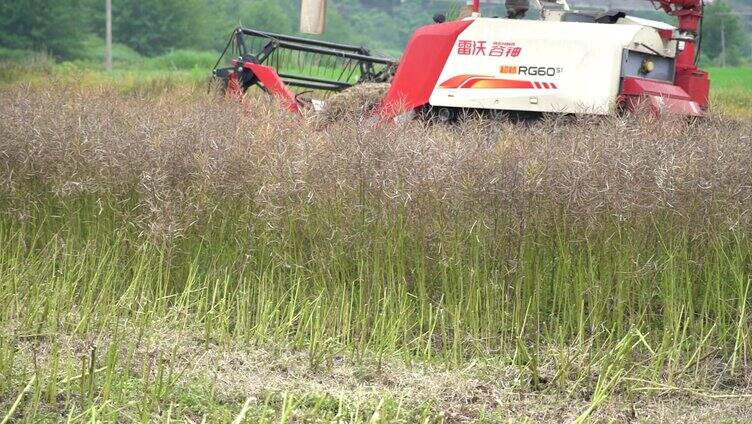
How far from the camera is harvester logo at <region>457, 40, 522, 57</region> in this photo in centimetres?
898

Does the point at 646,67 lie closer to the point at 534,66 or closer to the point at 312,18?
the point at 534,66

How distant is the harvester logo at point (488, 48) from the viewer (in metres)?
8.98

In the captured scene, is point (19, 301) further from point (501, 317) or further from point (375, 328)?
point (501, 317)

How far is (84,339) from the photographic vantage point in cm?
490

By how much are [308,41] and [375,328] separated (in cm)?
625

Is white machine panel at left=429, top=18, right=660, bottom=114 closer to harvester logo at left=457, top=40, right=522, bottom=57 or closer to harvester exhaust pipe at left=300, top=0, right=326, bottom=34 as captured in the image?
harvester logo at left=457, top=40, right=522, bottom=57

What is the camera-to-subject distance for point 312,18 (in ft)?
28.7

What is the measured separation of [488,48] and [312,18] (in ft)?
4.42

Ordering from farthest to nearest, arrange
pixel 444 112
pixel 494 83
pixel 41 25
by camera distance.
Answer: pixel 41 25 < pixel 444 112 < pixel 494 83

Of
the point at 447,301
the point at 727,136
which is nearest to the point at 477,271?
the point at 447,301

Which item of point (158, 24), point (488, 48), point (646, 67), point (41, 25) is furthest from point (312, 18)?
point (158, 24)

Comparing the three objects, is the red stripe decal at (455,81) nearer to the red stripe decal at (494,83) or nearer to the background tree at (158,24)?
the red stripe decal at (494,83)

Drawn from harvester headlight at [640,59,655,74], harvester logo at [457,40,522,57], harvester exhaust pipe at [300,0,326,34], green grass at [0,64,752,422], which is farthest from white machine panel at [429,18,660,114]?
green grass at [0,64,752,422]

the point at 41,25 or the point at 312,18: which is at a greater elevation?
the point at 312,18
